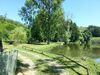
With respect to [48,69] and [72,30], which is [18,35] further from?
[48,69]

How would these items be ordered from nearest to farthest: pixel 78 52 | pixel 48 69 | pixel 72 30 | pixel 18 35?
pixel 48 69 → pixel 78 52 → pixel 18 35 → pixel 72 30

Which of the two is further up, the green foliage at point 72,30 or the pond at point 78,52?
the green foliage at point 72,30

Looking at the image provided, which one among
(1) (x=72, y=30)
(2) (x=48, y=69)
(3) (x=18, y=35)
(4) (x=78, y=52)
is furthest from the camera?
(1) (x=72, y=30)

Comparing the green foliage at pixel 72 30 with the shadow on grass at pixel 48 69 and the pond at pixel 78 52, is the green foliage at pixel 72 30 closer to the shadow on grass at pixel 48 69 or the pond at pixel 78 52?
the pond at pixel 78 52

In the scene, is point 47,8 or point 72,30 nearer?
point 47,8

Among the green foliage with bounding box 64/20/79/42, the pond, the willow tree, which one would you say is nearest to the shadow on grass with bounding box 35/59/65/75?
the pond

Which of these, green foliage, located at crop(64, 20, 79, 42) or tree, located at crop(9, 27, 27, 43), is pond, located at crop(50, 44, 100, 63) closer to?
tree, located at crop(9, 27, 27, 43)

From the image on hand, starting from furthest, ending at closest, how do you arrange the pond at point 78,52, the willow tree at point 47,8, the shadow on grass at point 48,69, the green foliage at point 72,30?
the green foliage at point 72,30, the willow tree at point 47,8, the pond at point 78,52, the shadow on grass at point 48,69

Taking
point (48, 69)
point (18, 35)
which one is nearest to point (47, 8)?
point (18, 35)

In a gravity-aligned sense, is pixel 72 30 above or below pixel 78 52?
above

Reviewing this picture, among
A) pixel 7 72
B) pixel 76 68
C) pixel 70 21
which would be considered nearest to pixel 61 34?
pixel 70 21

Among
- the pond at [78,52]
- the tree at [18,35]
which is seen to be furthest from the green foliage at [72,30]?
the pond at [78,52]

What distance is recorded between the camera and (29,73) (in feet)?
94.3

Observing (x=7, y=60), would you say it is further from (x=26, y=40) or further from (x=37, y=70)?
(x=26, y=40)
